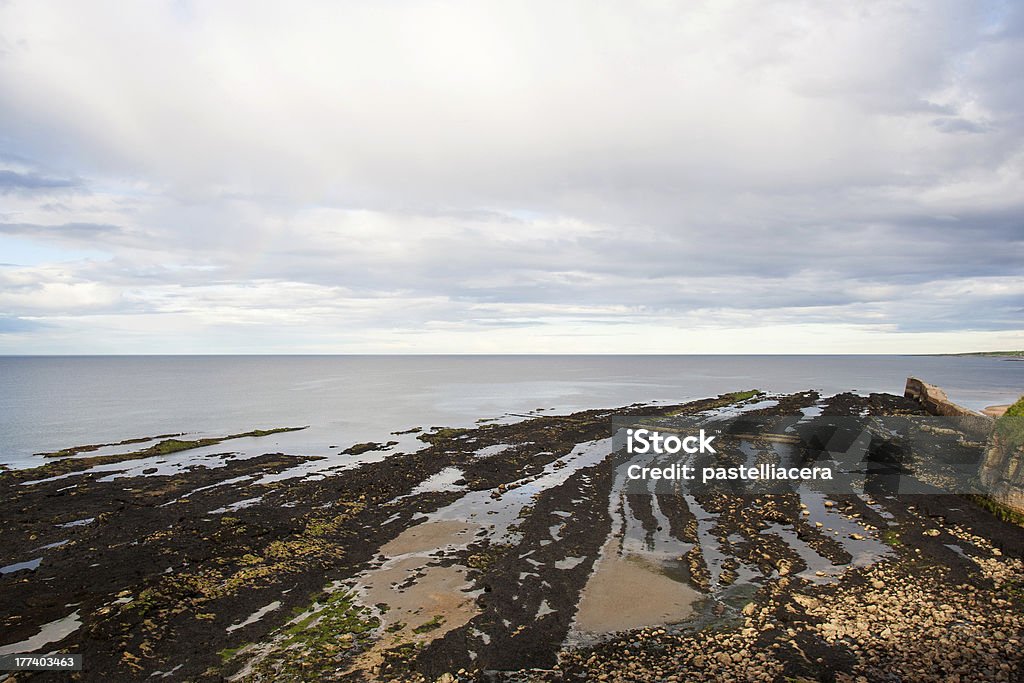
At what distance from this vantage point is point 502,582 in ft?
53.7

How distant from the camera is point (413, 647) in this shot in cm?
1276

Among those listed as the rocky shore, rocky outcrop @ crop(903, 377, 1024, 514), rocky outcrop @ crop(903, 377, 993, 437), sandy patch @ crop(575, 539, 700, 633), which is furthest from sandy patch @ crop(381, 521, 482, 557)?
rocky outcrop @ crop(903, 377, 993, 437)

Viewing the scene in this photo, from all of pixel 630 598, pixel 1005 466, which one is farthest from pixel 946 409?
pixel 630 598

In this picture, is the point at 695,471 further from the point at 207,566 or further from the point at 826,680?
the point at 207,566

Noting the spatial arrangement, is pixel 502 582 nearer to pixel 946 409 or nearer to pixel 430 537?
pixel 430 537

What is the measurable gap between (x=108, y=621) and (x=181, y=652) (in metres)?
2.76

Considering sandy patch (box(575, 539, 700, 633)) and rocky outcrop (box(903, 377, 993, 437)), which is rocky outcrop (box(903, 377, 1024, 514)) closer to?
rocky outcrop (box(903, 377, 993, 437))

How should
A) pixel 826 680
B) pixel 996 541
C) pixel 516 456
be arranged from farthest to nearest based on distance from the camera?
pixel 516 456
pixel 996 541
pixel 826 680

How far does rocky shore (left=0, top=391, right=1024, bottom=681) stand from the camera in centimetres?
1213

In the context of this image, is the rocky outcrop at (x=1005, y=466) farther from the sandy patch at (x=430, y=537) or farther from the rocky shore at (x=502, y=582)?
the sandy patch at (x=430, y=537)

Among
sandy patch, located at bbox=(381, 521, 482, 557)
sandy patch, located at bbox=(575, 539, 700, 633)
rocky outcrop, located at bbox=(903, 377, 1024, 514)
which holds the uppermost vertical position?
rocky outcrop, located at bbox=(903, 377, 1024, 514)

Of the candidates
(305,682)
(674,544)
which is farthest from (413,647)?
(674,544)

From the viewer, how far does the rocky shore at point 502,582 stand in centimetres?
1213

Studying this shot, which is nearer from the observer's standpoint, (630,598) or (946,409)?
(630,598)
